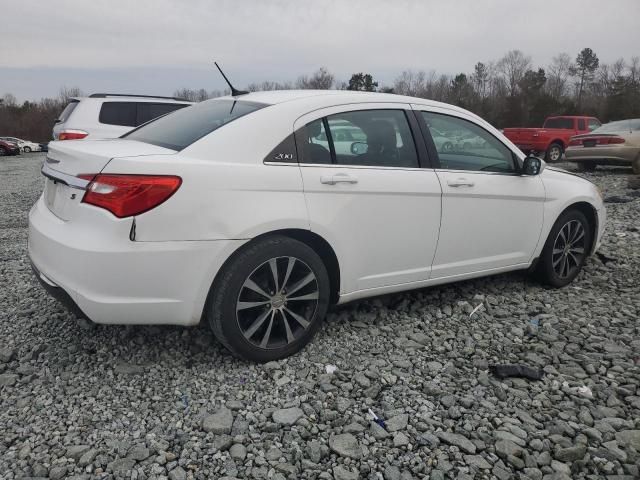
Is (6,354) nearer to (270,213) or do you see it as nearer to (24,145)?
(270,213)

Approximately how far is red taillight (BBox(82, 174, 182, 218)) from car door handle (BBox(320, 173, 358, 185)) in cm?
87

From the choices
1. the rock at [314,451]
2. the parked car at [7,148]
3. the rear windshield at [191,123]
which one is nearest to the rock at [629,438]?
the rock at [314,451]

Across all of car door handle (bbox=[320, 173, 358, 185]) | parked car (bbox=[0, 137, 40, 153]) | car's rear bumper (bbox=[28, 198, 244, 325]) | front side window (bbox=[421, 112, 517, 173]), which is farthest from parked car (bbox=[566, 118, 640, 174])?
parked car (bbox=[0, 137, 40, 153])

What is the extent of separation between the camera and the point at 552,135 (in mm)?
17781

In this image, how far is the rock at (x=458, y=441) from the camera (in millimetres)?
2389

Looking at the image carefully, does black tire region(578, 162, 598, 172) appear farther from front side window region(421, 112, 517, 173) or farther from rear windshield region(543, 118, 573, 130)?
front side window region(421, 112, 517, 173)

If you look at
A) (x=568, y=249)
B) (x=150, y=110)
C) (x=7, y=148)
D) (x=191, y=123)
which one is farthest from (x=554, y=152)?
(x=7, y=148)

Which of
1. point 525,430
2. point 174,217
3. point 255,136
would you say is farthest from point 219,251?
point 525,430

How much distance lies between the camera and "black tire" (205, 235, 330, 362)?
2.87 metres

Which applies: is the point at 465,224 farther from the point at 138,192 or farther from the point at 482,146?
the point at 138,192

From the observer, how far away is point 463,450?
238 cm

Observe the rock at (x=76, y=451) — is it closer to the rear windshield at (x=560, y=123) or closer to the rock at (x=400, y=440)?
the rock at (x=400, y=440)

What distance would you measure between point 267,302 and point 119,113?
732 cm

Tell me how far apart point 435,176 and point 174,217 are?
1820 millimetres
